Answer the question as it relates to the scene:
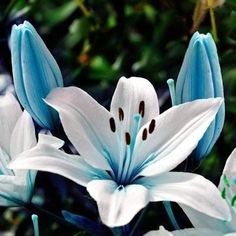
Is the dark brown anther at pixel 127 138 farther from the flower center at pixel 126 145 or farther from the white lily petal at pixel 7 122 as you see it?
the white lily petal at pixel 7 122

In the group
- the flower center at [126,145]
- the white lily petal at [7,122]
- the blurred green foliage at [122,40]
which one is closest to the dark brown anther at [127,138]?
the flower center at [126,145]

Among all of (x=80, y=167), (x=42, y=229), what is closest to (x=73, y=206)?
(x=42, y=229)

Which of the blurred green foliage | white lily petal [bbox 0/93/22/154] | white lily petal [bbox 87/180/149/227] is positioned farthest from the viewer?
the blurred green foliage

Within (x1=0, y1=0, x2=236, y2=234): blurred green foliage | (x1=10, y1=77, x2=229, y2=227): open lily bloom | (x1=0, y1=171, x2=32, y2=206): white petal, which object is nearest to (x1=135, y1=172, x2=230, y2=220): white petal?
(x1=10, y1=77, x2=229, y2=227): open lily bloom

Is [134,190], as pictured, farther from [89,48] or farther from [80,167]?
[89,48]

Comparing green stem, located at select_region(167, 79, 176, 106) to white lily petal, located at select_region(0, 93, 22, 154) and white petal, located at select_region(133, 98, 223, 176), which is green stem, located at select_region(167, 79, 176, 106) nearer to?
white petal, located at select_region(133, 98, 223, 176)
